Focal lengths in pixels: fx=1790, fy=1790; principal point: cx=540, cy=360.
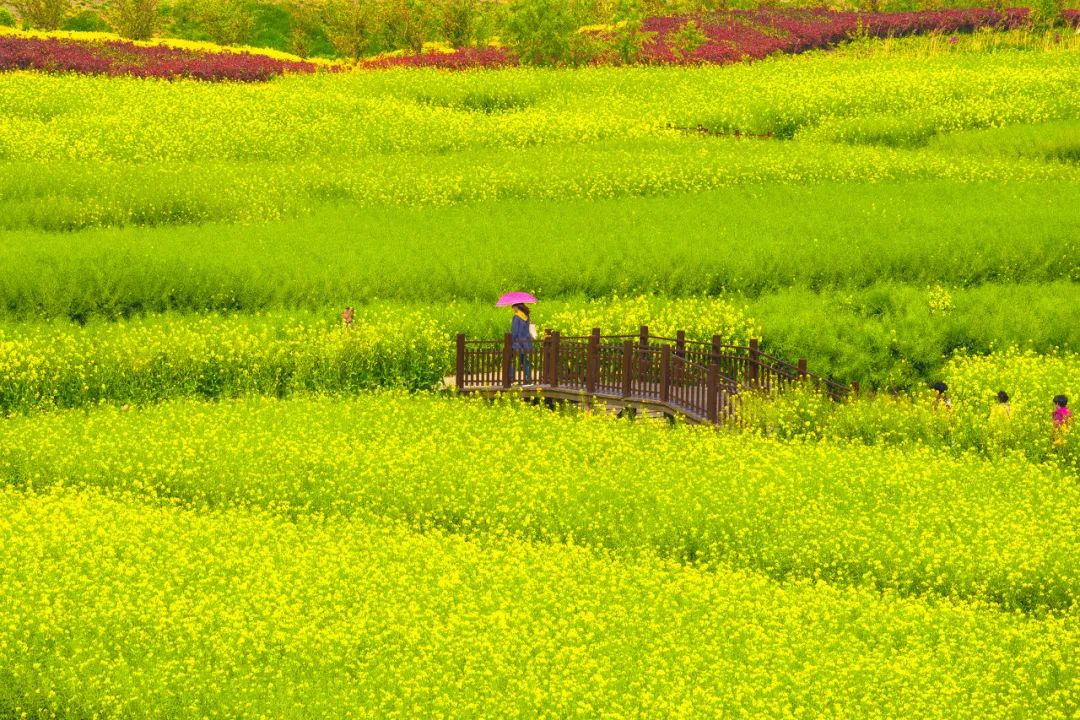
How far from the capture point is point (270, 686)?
22.6 meters

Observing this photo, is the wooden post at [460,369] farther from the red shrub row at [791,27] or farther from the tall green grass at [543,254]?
the red shrub row at [791,27]

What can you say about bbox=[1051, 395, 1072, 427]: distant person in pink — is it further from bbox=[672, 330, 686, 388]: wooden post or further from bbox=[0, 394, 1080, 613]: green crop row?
bbox=[672, 330, 686, 388]: wooden post

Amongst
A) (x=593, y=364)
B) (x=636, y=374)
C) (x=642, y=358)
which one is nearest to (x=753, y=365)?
(x=642, y=358)

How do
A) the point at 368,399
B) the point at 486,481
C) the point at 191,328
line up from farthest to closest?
the point at 191,328
the point at 368,399
the point at 486,481

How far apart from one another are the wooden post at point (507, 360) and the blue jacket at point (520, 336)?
5.3 inches

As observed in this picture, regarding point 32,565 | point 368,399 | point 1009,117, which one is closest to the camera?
point 32,565

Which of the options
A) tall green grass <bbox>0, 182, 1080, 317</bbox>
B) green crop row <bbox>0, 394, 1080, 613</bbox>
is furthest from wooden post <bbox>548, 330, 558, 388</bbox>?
tall green grass <bbox>0, 182, 1080, 317</bbox>

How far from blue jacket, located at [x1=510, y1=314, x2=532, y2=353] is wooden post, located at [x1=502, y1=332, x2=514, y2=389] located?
0.13 m

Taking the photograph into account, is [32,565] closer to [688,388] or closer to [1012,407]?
[688,388]

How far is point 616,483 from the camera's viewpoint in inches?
1212

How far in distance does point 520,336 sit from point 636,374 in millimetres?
2537

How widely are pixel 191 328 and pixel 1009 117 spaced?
3256cm

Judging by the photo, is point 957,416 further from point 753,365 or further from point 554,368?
point 554,368

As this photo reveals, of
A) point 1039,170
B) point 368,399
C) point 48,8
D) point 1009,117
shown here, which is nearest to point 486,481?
point 368,399
